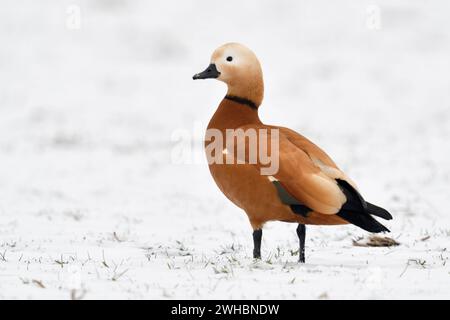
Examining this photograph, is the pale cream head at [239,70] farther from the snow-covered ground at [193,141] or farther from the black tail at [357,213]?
the snow-covered ground at [193,141]

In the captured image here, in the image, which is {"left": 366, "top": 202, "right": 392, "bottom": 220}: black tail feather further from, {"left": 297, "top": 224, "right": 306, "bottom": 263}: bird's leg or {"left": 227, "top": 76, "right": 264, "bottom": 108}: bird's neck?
{"left": 227, "top": 76, "right": 264, "bottom": 108}: bird's neck

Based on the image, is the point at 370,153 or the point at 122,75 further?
the point at 122,75

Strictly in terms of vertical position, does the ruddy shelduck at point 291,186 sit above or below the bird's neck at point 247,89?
below

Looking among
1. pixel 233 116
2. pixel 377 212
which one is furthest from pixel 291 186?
pixel 233 116

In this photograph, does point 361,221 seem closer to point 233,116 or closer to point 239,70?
point 233,116

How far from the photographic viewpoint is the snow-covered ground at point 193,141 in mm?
5027

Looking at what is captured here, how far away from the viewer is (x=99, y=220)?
8820 mm

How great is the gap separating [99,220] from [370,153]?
23.3 feet

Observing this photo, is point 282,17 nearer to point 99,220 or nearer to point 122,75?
point 122,75

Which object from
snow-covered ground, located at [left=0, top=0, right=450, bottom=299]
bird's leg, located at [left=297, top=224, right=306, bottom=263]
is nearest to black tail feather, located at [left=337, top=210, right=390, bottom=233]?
snow-covered ground, located at [left=0, top=0, right=450, bottom=299]

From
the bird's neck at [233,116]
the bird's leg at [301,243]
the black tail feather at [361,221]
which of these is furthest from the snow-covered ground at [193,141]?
the bird's neck at [233,116]

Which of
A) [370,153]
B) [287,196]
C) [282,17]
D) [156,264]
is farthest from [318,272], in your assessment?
[282,17]

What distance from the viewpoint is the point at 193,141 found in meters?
17.3
